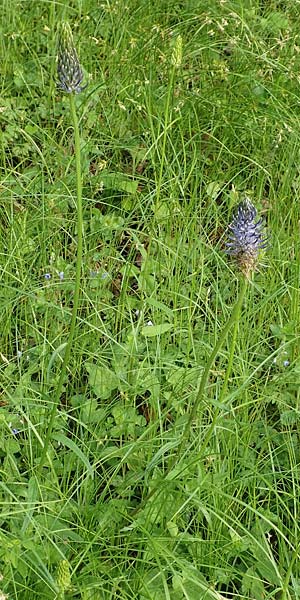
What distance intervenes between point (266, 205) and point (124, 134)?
55cm

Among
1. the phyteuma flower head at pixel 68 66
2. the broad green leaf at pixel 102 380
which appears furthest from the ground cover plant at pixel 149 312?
the phyteuma flower head at pixel 68 66

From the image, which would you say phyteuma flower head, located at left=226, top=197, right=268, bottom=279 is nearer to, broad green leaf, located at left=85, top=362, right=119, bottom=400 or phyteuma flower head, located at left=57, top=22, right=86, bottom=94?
phyteuma flower head, located at left=57, top=22, right=86, bottom=94

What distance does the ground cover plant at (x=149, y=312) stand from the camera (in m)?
1.94

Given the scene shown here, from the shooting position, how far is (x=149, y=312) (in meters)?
2.53

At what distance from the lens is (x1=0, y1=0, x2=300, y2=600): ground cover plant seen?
1944 mm

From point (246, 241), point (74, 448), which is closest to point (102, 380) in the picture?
point (74, 448)

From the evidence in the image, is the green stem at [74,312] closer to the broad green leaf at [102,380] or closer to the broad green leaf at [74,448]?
the broad green leaf at [74,448]

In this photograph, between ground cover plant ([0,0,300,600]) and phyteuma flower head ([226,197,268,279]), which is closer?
phyteuma flower head ([226,197,268,279])

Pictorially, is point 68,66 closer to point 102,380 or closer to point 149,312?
point 102,380

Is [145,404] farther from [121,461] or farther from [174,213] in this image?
[174,213]

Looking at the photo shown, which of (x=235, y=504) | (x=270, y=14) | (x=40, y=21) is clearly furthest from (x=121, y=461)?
(x=270, y=14)

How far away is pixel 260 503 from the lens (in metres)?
2.23

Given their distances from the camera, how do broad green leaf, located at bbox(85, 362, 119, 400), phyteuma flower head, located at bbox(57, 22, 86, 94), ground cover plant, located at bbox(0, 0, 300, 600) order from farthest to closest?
broad green leaf, located at bbox(85, 362, 119, 400), ground cover plant, located at bbox(0, 0, 300, 600), phyteuma flower head, located at bbox(57, 22, 86, 94)

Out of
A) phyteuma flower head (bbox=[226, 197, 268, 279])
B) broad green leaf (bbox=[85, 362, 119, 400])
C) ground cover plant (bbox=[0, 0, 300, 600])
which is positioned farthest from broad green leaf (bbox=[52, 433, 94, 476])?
phyteuma flower head (bbox=[226, 197, 268, 279])
